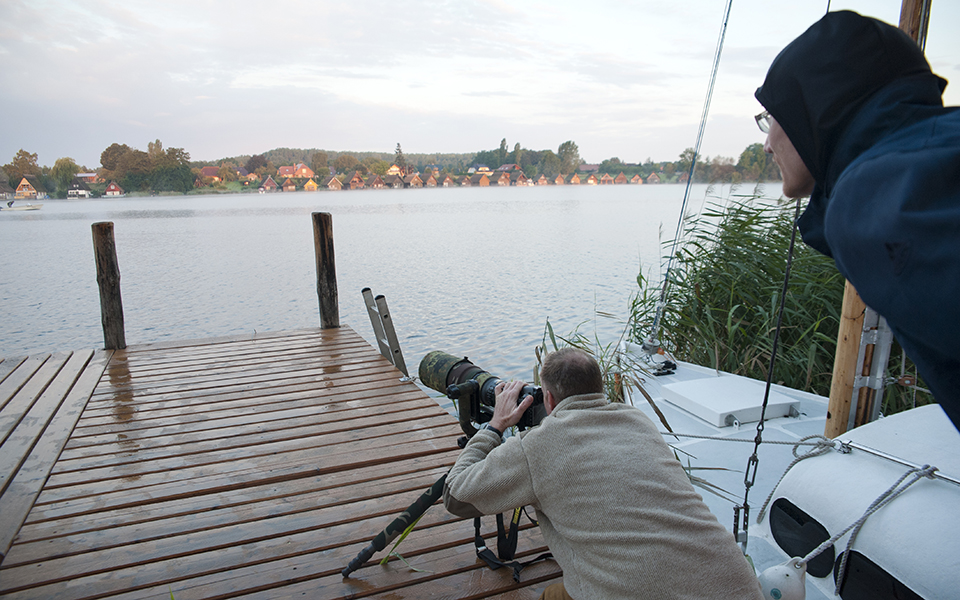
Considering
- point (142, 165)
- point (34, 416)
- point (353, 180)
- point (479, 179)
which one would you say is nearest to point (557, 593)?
point (34, 416)

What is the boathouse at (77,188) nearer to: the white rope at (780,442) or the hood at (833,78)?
the white rope at (780,442)

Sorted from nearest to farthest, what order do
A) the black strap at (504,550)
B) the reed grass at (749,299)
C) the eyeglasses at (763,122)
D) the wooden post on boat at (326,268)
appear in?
the eyeglasses at (763,122) → the black strap at (504,550) → the reed grass at (749,299) → the wooden post on boat at (326,268)

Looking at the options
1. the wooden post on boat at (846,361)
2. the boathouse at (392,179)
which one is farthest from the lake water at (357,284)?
the boathouse at (392,179)

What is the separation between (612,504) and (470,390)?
2.36 ft

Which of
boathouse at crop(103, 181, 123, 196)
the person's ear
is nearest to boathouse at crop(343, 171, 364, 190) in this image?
boathouse at crop(103, 181, 123, 196)

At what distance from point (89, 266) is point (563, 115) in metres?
39.6

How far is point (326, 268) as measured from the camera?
18.1 feet

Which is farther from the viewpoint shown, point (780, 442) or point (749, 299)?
point (749, 299)

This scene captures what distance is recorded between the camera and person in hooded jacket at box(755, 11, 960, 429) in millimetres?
539

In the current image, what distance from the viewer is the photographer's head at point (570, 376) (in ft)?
4.52

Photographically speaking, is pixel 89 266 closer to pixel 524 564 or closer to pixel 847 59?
pixel 524 564

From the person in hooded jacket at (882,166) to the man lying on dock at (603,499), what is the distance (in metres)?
0.65

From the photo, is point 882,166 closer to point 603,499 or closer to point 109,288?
point 603,499

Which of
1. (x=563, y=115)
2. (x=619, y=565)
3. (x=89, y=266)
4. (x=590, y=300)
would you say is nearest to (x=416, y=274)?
(x=590, y=300)
